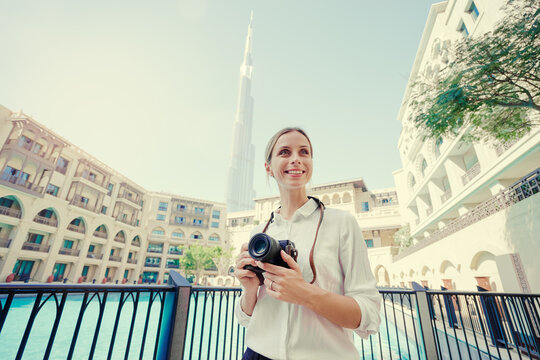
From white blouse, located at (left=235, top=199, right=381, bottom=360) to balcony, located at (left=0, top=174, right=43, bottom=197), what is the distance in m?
25.2

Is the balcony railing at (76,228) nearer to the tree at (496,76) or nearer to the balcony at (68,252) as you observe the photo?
the balcony at (68,252)

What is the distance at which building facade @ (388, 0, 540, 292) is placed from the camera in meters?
6.30

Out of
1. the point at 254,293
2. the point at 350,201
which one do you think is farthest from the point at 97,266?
the point at 254,293

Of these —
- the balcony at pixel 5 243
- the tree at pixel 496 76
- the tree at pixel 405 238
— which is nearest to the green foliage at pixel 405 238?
the tree at pixel 405 238

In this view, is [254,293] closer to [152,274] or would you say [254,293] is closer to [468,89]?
[468,89]

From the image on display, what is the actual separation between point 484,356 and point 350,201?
2618cm

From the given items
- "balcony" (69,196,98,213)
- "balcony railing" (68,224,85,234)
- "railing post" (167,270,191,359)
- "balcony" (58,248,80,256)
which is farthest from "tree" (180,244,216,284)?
"railing post" (167,270,191,359)

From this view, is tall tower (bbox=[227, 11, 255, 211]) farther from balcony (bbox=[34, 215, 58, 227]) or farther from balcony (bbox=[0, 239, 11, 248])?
balcony (bbox=[0, 239, 11, 248])

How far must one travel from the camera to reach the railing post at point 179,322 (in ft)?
7.90

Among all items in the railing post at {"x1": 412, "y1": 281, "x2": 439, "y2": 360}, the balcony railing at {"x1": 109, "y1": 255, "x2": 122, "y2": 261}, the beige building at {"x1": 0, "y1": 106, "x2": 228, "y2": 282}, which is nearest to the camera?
the railing post at {"x1": 412, "y1": 281, "x2": 439, "y2": 360}

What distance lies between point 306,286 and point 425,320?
3.54 m

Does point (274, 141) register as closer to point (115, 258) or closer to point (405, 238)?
point (405, 238)

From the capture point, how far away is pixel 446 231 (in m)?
11.3

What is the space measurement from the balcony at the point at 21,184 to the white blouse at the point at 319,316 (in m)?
25.2
